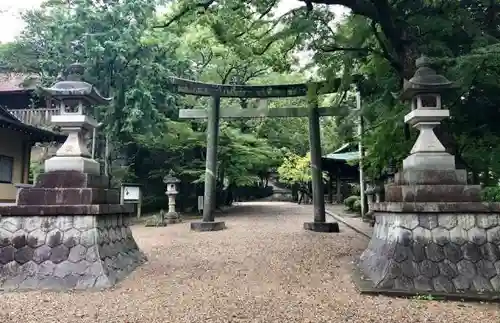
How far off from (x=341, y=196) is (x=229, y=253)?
19778 mm

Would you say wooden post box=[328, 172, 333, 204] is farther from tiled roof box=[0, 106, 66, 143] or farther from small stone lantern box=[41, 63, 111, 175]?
small stone lantern box=[41, 63, 111, 175]

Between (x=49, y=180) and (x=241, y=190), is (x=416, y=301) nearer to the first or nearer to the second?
(x=49, y=180)

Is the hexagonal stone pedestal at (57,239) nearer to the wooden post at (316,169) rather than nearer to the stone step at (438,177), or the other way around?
the stone step at (438,177)

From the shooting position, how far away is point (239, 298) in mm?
4973

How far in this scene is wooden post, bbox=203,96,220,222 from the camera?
11.8 meters

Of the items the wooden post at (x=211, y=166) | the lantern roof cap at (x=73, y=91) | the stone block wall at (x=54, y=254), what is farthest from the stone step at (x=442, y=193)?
the wooden post at (x=211, y=166)

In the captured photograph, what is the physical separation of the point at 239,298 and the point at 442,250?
8.87ft

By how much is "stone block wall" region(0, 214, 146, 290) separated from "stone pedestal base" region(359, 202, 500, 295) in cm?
A: 386

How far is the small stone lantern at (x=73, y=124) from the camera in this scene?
6.00m

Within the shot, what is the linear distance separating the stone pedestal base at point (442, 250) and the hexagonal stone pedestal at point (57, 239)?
388cm

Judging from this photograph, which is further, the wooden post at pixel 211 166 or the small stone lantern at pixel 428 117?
the wooden post at pixel 211 166

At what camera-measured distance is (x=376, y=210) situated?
20.6 feet

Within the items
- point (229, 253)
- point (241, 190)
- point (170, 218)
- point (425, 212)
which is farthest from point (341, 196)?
point (425, 212)

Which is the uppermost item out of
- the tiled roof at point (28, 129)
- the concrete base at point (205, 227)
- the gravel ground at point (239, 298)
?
the tiled roof at point (28, 129)
